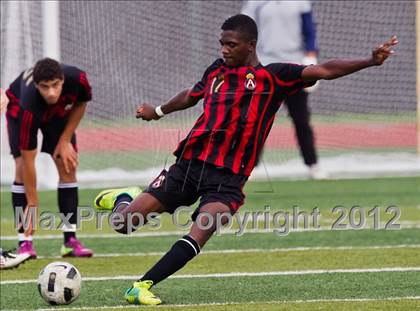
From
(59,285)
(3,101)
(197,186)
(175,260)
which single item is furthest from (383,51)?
(3,101)

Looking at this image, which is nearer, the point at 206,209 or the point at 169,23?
the point at 206,209

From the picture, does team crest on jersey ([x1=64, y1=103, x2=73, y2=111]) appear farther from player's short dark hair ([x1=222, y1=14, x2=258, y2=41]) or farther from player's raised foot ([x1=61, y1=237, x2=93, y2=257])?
player's short dark hair ([x1=222, y1=14, x2=258, y2=41])

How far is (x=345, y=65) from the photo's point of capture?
20.7 ft

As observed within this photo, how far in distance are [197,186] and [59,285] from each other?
1.00 metres

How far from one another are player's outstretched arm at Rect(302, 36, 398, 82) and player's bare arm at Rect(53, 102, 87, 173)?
2.56 meters

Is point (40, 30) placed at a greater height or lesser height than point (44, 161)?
greater

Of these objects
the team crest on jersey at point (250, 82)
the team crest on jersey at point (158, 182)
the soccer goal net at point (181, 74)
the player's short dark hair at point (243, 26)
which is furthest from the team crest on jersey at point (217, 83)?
the soccer goal net at point (181, 74)

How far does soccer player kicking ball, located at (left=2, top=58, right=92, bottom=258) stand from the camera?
27.5 ft

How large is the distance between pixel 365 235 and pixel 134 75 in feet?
19.1

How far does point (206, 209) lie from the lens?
254 inches

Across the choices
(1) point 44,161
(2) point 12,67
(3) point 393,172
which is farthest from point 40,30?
(3) point 393,172

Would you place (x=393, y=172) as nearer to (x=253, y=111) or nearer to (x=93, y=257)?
(x=93, y=257)

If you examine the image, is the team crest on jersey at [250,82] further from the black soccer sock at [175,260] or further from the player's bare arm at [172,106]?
the black soccer sock at [175,260]

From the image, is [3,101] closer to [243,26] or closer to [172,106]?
[172,106]
